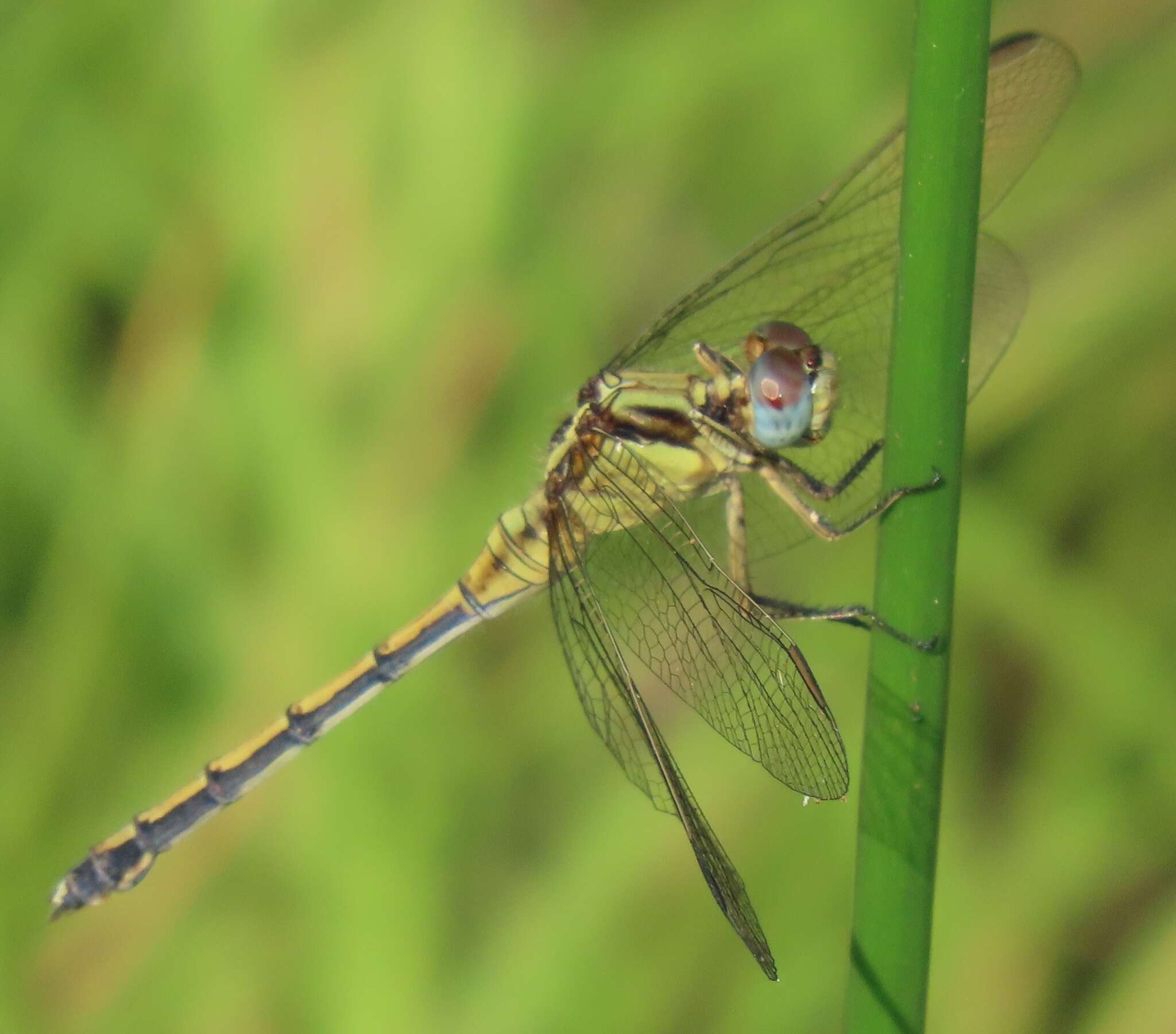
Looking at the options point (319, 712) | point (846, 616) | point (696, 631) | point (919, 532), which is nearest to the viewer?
point (919, 532)

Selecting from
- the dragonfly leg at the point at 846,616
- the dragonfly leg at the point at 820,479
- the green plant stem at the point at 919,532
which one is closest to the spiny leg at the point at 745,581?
the dragonfly leg at the point at 846,616

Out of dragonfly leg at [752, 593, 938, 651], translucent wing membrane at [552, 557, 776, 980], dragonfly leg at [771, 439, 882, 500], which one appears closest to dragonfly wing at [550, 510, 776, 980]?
translucent wing membrane at [552, 557, 776, 980]

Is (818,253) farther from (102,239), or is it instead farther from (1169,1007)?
(102,239)

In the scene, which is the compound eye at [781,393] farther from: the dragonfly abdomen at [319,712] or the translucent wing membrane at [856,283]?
the dragonfly abdomen at [319,712]

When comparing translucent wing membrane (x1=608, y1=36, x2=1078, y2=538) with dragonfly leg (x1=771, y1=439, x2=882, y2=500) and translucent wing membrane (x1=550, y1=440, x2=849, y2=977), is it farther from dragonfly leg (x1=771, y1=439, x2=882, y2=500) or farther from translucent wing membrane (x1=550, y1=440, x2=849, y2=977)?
translucent wing membrane (x1=550, y1=440, x2=849, y2=977)

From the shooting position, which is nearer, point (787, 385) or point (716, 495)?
point (787, 385)

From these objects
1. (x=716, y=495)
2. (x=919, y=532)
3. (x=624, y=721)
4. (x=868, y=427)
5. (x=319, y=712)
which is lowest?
(x=919, y=532)

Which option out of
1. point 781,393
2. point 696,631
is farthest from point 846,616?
point 781,393

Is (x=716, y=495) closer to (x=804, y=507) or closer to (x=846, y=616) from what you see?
(x=804, y=507)
